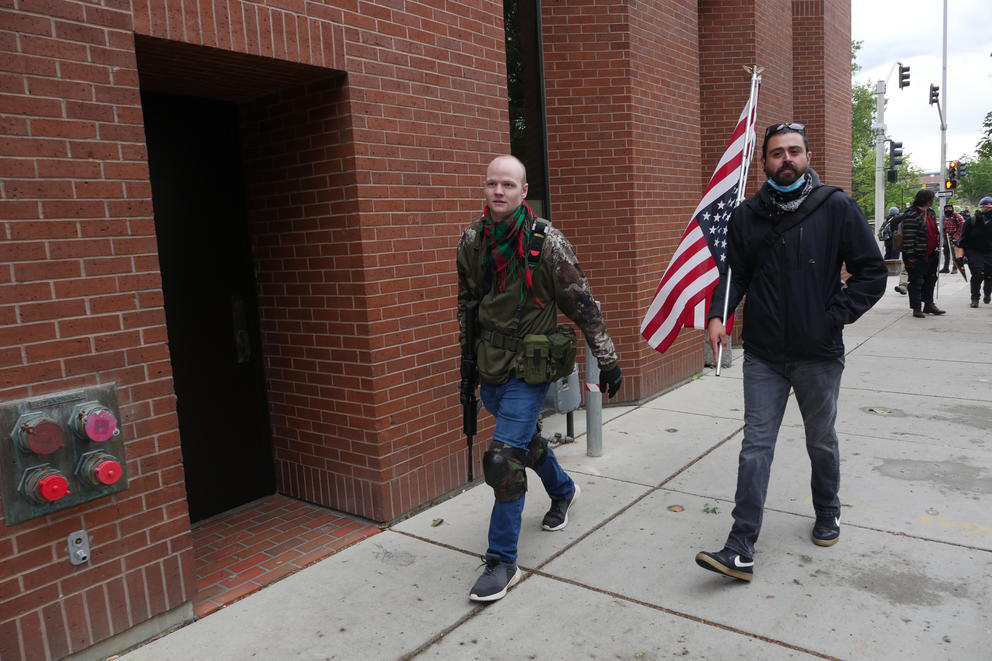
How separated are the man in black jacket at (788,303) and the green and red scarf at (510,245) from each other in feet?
3.31

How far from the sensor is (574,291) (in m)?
3.51

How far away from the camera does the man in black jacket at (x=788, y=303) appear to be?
3.38 metres

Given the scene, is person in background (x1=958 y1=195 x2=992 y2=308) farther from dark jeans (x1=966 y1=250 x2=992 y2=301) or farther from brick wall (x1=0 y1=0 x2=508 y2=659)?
brick wall (x1=0 y1=0 x2=508 y2=659)

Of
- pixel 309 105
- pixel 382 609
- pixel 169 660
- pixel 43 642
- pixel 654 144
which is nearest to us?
pixel 43 642

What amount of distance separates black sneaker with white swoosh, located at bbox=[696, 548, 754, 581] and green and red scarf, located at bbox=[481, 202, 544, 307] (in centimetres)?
140

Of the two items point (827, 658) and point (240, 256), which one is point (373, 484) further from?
point (827, 658)

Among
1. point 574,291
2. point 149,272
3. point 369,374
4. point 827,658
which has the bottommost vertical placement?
point 827,658

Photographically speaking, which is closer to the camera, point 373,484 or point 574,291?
point 574,291

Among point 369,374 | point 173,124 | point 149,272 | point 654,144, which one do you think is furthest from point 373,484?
point 654,144

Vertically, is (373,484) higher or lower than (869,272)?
lower

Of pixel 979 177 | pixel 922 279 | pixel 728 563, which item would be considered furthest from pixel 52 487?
pixel 979 177

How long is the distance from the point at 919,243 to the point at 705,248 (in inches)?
324

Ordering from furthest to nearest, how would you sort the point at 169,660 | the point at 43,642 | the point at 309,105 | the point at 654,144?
the point at 654,144 < the point at 309,105 < the point at 169,660 < the point at 43,642

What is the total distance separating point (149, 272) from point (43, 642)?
1.50 m
